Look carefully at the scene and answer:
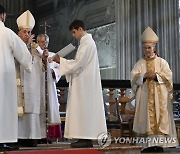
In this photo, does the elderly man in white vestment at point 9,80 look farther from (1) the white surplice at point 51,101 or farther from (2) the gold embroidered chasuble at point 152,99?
(2) the gold embroidered chasuble at point 152,99

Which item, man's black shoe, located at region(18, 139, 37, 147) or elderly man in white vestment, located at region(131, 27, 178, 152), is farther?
elderly man in white vestment, located at region(131, 27, 178, 152)

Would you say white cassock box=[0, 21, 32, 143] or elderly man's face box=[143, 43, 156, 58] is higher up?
elderly man's face box=[143, 43, 156, 58]

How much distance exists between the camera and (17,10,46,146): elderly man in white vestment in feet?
23.1

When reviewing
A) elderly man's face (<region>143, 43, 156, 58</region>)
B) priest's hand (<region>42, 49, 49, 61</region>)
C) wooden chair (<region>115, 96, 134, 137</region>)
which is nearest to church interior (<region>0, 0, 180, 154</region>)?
wooden chair (<region>115, 96, 134, 137</region>)

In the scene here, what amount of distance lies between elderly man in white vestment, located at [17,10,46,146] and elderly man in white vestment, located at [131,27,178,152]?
172 cm

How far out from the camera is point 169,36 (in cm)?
1265

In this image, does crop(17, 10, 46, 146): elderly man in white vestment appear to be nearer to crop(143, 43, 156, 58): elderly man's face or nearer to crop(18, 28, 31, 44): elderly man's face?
crop(18, 28, 31, 44): elderly man's face

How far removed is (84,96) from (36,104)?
2.64 feet

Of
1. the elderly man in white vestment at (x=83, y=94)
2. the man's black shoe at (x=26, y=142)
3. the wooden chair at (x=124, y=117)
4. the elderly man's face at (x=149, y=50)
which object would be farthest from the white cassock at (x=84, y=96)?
the wooden chair at (x=124, y=117)

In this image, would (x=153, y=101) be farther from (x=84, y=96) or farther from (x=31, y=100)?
(x=31, y=100)

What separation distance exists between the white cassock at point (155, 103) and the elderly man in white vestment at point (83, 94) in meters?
1.39

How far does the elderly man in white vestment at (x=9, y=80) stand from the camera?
20.9 ft

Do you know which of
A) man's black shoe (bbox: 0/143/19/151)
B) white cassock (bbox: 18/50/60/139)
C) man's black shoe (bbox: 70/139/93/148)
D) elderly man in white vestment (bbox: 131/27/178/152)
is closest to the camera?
man's black shoe (bbox: 0/143/19/151)

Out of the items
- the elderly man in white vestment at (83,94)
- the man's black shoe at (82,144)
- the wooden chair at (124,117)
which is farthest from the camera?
the wooden chair at (124,117)
